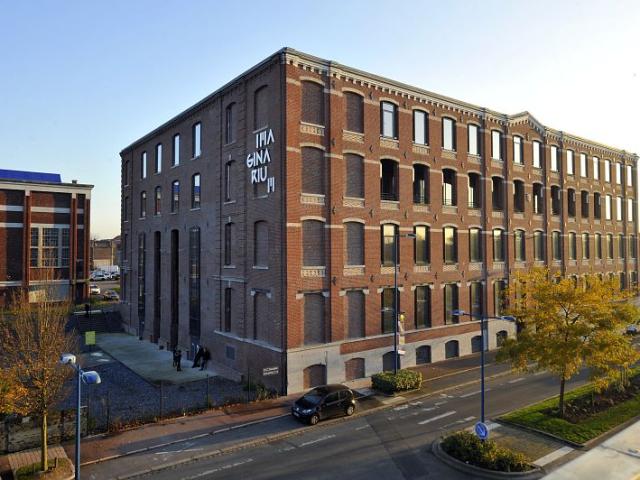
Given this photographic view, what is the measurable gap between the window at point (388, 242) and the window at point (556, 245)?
21.7 meters

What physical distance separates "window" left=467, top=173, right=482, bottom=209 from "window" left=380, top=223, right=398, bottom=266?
9.48m

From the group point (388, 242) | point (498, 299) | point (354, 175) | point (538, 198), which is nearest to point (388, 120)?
point (354, 175)

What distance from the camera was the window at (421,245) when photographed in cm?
3341

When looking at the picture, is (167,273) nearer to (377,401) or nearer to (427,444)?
(377,401)

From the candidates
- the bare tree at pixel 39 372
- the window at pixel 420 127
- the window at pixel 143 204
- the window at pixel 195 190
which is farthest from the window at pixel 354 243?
the window at pixel 143 204

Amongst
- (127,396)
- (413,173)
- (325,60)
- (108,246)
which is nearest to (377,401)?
(127,396)

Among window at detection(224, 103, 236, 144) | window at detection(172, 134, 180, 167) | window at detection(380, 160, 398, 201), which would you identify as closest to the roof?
window at detection(172, 134, 180, 167)

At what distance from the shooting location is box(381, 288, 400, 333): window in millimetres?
30984

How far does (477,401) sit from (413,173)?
1576 centimetres

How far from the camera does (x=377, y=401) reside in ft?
83.4

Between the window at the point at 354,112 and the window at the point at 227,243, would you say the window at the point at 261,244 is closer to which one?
the window at the point at 227,243

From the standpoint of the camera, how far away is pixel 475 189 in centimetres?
3791

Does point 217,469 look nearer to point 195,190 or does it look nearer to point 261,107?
point 261,107

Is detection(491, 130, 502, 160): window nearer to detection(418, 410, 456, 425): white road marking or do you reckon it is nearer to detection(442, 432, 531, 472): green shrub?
detection(418, 410, 456, 425): white road marking
